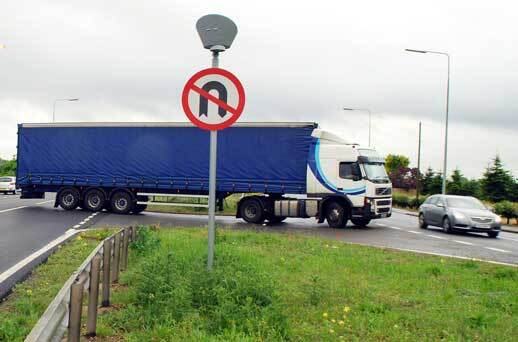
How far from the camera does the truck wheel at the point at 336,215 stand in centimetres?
2145

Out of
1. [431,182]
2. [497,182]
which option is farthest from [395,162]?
[497,182]

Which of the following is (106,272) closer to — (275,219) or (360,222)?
(275,219)

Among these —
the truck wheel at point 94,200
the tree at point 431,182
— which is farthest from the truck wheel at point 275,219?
the tree at point 431,182

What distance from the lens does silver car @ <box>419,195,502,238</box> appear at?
827 inches

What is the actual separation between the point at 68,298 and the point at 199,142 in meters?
19.1

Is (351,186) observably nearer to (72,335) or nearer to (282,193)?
(282,193)

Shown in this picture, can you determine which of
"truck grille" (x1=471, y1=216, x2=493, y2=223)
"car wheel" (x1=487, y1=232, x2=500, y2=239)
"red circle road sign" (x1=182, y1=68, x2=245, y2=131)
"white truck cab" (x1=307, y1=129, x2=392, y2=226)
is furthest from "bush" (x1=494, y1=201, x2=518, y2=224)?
"red circle road sign" (x1=182, y1=68, x2=245, y2=131)

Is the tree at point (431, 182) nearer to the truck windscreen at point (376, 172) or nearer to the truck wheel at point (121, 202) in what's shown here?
the truck windscreen at point (376, 172)

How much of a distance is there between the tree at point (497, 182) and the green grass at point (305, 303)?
41754 mm

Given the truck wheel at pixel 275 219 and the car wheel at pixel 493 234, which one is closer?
the car wheel at pixel 493 234

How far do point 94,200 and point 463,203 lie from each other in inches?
565

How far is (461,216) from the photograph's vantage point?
21.1m

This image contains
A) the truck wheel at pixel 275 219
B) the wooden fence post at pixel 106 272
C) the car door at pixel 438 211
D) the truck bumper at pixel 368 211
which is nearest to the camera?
the wooden fence post at pixel 106 272

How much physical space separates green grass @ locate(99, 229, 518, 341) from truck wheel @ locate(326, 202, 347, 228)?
38.2 feet
